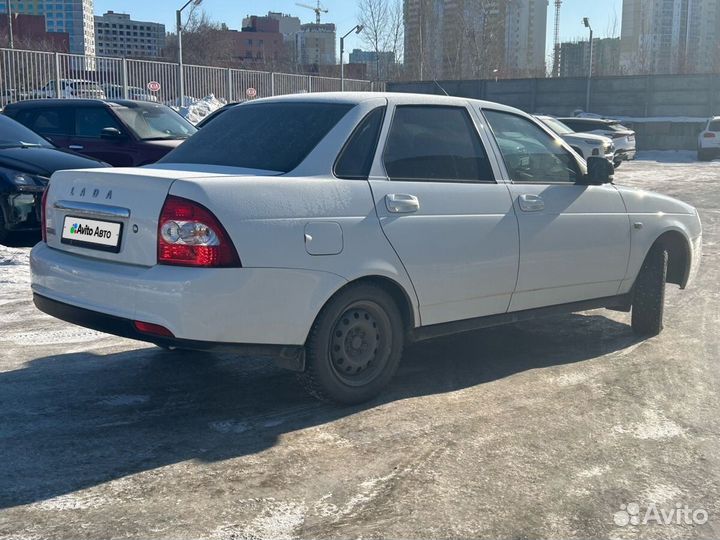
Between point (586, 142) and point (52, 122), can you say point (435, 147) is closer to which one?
point (52, 122)

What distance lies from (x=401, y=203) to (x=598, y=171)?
183 centimetres

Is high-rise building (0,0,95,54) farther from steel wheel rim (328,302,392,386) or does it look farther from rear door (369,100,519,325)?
steel wheel rim (328,302,392,386)

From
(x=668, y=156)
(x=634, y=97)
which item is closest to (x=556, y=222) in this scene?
(x=668, y=156)

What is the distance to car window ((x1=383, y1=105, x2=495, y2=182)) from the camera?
5004 mm

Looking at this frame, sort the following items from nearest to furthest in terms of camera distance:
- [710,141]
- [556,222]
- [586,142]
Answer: [556,222] → [586,142] → [710,141]

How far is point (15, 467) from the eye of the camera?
12.6 ft

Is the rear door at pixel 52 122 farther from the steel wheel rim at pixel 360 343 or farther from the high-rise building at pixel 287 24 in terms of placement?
the high-rise building at pixel 287 24

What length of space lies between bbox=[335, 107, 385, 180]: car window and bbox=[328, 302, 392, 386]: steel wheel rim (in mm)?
715

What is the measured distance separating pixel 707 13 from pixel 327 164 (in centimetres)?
9184

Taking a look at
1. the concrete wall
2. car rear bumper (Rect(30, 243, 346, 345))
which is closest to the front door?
car rear bumper (Rect(30, 243, 346, 345))

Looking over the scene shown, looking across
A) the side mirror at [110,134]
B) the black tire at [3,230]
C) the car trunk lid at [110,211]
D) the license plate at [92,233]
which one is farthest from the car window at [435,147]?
the side mirror at [110,134]

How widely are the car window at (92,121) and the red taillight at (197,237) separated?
30.0 ft

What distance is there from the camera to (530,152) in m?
5.79

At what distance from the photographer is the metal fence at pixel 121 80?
21500 millimetres
